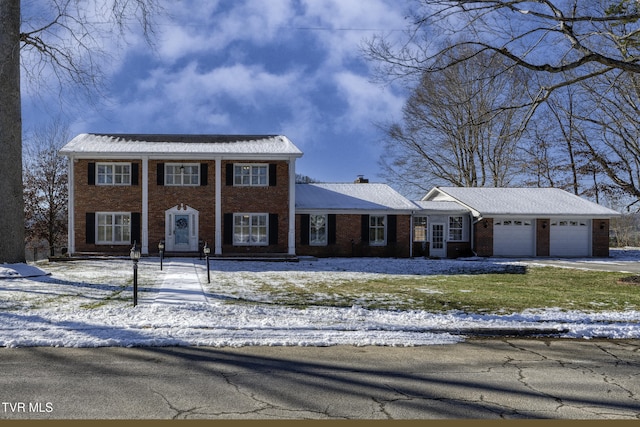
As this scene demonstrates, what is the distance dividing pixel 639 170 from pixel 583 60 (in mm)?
19648

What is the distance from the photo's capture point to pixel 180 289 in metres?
11.9

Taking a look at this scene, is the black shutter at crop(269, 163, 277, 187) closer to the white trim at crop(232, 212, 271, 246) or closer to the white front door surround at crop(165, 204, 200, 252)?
the white trim at crop(232, 212, 271, 246)

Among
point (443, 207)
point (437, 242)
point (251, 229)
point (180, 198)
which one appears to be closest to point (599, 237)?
point (443, 207)

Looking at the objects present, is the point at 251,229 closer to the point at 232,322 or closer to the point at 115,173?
the point at 115,173

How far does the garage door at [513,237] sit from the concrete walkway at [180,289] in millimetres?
18290

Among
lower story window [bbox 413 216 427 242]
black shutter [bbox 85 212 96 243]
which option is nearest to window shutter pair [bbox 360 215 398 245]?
lower story window [bbox 413 216 427 242]

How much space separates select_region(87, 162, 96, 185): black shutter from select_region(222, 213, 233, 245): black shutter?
21.7 ft

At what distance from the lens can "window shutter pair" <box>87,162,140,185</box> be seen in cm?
2470

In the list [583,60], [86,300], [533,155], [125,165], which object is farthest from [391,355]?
[533,155]

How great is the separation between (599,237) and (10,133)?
1163 inches

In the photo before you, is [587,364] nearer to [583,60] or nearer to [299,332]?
[299,332]

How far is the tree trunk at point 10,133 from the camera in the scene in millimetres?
15016

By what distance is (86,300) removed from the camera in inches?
399

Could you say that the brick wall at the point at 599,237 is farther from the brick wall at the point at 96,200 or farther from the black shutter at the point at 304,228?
the brick wall at the point at 96,200
